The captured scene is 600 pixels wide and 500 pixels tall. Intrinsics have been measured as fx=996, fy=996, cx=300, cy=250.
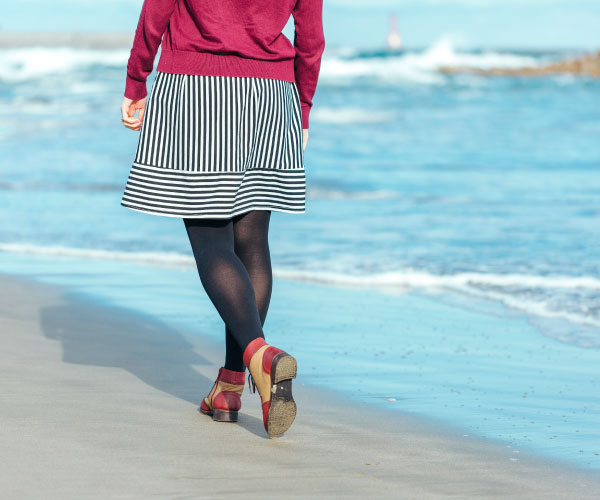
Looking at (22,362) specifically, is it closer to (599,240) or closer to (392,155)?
(599,240)

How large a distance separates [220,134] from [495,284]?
315 cm

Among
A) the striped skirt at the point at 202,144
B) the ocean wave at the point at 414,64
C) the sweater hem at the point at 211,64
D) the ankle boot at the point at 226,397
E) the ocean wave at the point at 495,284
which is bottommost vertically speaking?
the ocean wave at the point at 414,64

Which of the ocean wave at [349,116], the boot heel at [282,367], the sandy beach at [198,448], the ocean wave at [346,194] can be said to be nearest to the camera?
the sandy beach at [198,448]

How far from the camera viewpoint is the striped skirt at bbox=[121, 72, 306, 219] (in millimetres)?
2492

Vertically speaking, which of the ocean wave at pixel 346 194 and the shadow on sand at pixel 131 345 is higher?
the shadow on sand at pixel 131 345

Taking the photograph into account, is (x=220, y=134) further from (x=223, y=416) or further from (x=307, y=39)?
(x=223, y=416)

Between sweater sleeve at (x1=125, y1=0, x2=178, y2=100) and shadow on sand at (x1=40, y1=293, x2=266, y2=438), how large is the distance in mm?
945

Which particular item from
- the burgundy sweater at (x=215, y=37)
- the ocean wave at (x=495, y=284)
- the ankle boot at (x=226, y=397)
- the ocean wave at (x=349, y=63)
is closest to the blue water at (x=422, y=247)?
the ocean wave at (x=495, y=284)

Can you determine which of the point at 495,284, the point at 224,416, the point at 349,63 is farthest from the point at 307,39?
the point at 349,63

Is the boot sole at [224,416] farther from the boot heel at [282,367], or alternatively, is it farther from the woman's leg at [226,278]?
the boot heel at [282,367]

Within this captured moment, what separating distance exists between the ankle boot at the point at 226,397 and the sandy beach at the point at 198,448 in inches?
1.3

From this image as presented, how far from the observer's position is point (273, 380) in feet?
7.82

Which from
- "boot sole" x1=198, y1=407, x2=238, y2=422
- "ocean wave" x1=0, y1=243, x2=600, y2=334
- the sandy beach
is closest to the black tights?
"boot sole" x1=198, y1=407, x2=238, y2=422

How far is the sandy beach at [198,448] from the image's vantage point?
7.05ft
